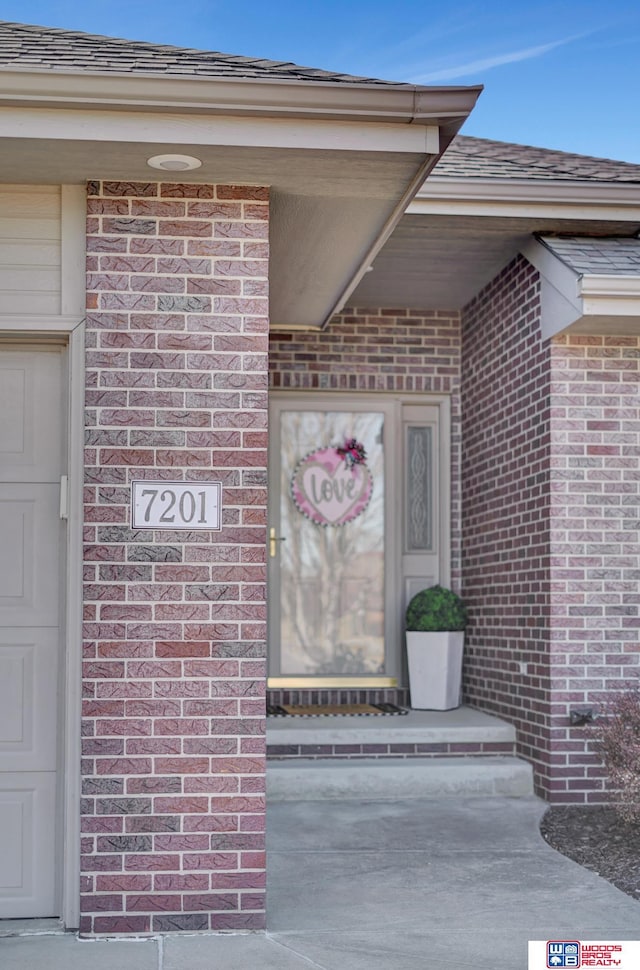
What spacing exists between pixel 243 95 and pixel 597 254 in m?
3.33

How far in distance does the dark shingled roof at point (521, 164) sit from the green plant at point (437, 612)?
124 inches

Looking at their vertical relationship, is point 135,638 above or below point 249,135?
below

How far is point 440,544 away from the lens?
359 inches

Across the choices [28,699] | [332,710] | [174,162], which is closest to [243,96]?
[174,162]

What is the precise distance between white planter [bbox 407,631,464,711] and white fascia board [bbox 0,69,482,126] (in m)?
4.84

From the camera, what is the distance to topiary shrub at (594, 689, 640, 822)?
19.5ft

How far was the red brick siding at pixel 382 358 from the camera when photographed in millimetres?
8836

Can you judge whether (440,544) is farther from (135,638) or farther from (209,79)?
(209,79)

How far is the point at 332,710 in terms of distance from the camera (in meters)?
8.49

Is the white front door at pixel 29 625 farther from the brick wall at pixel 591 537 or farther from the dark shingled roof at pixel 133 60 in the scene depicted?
the brick wall at pixel 591 537

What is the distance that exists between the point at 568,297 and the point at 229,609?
126 inches

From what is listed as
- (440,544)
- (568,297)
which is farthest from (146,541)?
(440,544)

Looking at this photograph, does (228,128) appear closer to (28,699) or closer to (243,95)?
(243,95)

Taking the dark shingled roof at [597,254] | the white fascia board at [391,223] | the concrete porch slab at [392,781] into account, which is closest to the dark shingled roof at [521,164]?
the dark shingled roof at [597,254]
